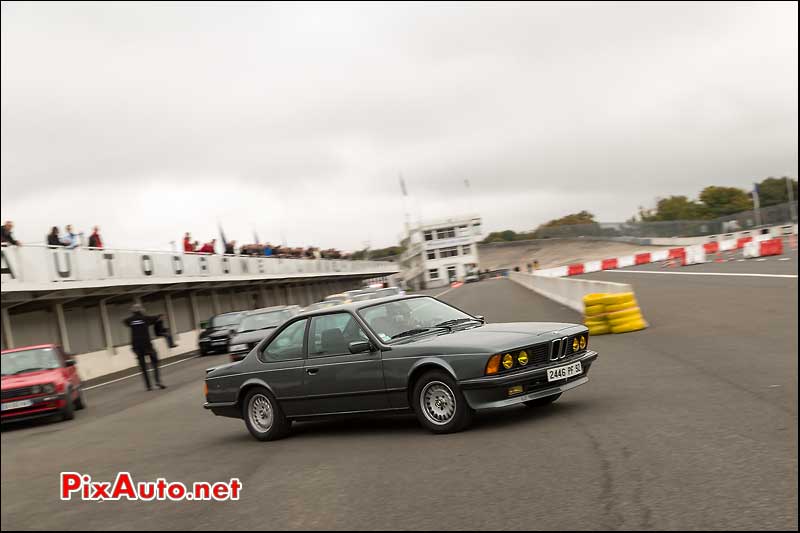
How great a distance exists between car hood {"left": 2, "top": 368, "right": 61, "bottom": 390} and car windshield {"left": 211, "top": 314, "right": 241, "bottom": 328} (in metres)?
23.6

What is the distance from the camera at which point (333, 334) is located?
8477mm

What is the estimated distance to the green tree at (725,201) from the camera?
15788cm

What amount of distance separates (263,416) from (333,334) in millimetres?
1235

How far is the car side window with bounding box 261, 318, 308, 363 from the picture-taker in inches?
344

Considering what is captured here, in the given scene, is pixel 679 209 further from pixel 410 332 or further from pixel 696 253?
pixel 410 332

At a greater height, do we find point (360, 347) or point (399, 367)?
point (360, 347)

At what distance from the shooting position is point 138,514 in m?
4.34

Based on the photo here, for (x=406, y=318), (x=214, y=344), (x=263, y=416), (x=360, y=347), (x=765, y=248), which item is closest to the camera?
(x=360, y=347)

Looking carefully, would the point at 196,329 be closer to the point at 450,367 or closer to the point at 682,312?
the point at 682,312

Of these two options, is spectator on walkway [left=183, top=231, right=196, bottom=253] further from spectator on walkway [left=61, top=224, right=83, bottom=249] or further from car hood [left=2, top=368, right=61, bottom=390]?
car hood [left=2, top=368, right=61, bottom=390]

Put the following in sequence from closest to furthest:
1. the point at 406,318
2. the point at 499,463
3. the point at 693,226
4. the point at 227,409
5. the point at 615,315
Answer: the point at 499,463 → the point at 406,318 → the point at 227,409 → the point at 615,315 → the point at 693,226

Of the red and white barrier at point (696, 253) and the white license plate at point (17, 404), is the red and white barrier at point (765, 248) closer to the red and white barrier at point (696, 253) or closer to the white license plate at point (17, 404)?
the red and white barrier at point (696, 253)

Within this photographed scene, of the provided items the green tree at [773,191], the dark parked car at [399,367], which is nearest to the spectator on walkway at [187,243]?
the dark parked car at [399,367]

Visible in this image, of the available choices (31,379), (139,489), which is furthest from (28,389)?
(139,489)
